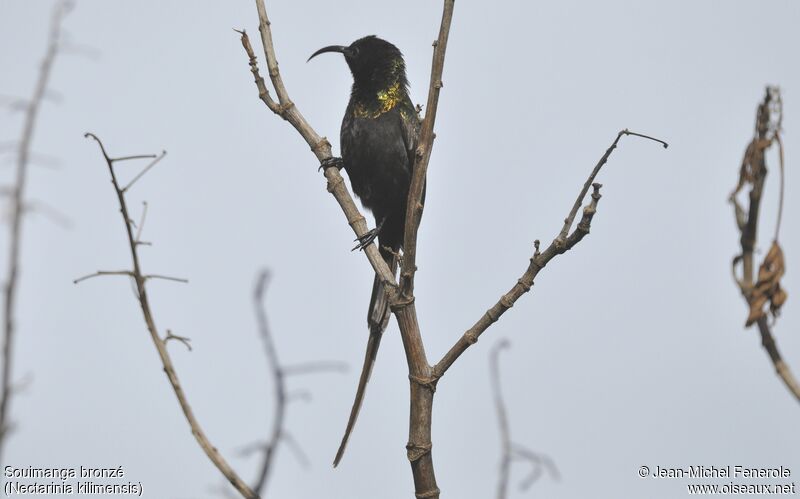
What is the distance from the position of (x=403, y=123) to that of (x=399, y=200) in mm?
449

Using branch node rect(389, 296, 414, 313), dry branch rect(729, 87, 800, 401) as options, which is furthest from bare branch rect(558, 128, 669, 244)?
dry branch rect(729, 87, 800, 401)

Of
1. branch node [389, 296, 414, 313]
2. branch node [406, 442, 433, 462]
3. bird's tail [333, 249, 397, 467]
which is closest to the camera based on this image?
branch node [406, 442, 433, 462]

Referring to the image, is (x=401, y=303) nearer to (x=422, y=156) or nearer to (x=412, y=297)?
(x=412, y=297)

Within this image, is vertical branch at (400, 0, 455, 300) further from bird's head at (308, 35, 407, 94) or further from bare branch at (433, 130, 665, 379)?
bird's head at (308, 35, 407, 94)

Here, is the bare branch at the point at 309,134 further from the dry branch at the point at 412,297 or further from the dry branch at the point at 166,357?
the dry branch at the point at 166,357

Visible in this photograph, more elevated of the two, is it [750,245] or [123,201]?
[123,201]

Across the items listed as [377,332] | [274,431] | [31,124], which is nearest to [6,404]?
[274,431]

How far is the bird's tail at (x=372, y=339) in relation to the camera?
3.62 meters

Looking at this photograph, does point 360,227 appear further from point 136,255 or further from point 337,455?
point 136,255

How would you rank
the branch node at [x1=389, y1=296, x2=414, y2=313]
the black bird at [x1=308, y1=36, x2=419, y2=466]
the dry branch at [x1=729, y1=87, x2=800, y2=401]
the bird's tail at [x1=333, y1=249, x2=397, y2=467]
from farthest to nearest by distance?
the black bird at [x1=308, y1=36, x2=419, y2=466]
the bird's tail at [x1=333, y1=249, x2=397, y2=467]
the branch node at [x1=389, y1=296, x2=414, y2=313]
the dry branch at [x1=729, y1=87, x2=800, y2=401]

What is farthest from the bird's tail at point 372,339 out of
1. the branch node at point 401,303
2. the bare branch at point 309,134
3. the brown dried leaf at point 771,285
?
the brown dried leaf at point 771,285

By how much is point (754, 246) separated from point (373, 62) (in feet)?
14.3

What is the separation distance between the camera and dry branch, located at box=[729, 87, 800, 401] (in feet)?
4.39

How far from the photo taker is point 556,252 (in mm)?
2949
